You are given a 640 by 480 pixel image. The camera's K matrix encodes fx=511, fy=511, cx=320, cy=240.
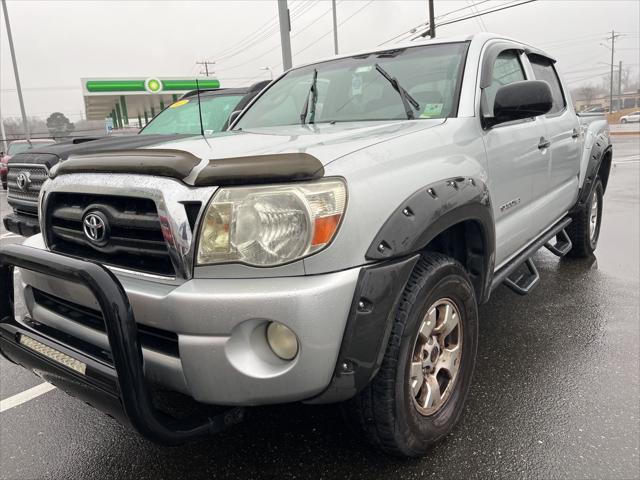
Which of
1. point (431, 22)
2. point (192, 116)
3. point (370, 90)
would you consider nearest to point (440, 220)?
point (370, 90)

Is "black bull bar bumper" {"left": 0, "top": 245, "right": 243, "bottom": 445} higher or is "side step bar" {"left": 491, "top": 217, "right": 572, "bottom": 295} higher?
"black bull bar bumper" {"left": 0, "top": 245, "right": 243, "bottom": 445}

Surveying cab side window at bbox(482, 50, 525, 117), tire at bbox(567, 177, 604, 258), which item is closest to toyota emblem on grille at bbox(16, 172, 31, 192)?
cab side window at bbox(482, 50, 525, 117)

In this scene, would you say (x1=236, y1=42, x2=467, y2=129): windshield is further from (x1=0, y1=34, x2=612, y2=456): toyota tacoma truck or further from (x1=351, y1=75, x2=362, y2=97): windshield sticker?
(x1=0, y1=34, x2=612, y2=456): toyota tacoma truck

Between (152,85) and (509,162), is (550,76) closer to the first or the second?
(509,162)

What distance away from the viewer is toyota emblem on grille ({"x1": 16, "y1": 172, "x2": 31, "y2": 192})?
4.86 meters

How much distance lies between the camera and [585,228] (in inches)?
189

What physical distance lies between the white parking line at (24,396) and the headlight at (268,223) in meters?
2.01

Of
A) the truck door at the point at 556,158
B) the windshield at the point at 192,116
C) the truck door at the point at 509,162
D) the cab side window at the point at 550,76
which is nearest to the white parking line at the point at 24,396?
the truck door at the point at 509,162

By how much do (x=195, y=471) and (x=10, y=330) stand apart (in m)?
0.98

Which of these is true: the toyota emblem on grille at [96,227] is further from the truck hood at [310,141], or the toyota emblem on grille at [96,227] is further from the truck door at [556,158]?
the truck door at [556,158]

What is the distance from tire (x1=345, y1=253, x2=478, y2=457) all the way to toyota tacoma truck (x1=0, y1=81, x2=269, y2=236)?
7.49 ft

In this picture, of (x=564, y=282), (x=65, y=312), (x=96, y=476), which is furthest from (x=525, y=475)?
(x=564, y=282)

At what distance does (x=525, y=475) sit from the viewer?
2.11m

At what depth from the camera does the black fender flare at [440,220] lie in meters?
1.80
